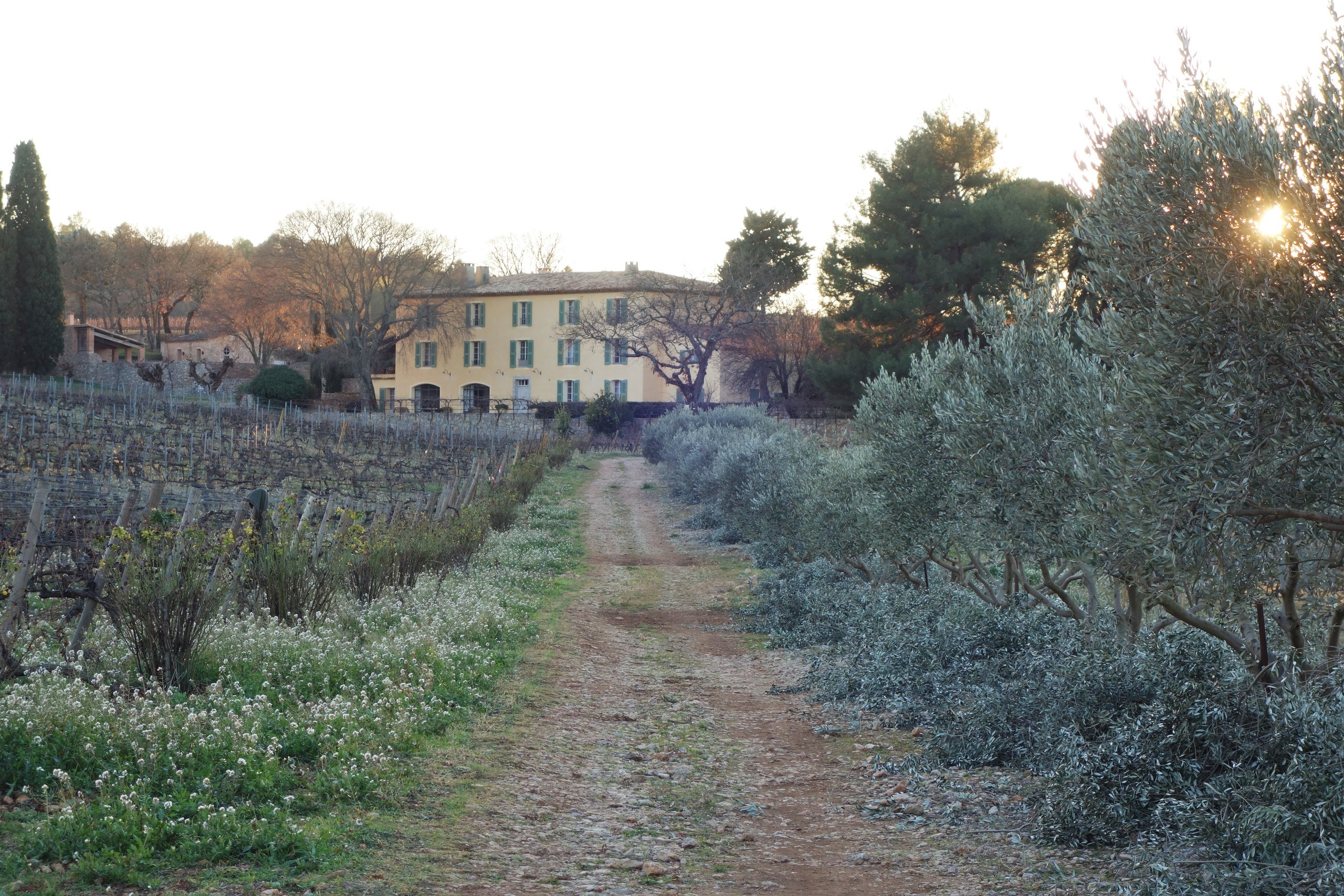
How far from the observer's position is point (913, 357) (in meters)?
11.2

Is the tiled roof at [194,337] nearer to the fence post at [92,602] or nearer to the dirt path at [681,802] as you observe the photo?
the dirt path at [681,802]

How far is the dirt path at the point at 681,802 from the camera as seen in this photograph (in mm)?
5395

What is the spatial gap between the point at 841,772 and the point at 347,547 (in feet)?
19.9

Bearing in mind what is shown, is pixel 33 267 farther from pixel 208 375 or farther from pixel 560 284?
pixel 560 284

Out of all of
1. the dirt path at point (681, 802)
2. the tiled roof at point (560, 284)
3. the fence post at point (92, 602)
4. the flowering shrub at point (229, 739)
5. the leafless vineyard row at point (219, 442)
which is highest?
the tiled roof at point (560, 284)

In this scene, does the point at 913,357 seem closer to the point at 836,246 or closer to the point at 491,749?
the point at 491,749

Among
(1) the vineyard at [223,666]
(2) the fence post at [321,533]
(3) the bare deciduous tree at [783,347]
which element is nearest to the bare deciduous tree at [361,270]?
(3) the bare deciduous tree at [783,347]

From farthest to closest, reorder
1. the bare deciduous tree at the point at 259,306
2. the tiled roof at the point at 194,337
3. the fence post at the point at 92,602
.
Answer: the tiled roof at the point at 194,337, the bare deciduous tree at the point at 259,306, the fence post at the point at 92,602

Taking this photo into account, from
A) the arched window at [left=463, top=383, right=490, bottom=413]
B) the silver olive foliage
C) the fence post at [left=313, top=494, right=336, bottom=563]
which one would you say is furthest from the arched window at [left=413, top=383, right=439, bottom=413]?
the silver olive foliage

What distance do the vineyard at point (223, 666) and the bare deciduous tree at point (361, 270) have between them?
145 ft

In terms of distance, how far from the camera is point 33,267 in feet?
157

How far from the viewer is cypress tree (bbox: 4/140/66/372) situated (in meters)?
48.0

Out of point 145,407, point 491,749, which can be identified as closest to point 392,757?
point 491,749

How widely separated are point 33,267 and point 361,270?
1644 cm
